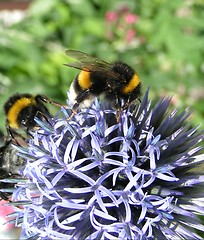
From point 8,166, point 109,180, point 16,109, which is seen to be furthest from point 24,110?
point 109,180

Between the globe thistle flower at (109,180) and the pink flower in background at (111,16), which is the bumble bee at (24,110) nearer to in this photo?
the globe thistle flower at (109,180)

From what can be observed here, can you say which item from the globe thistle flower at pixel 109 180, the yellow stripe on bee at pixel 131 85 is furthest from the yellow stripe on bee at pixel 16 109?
the yellow stripe on bee at pixel 131 85

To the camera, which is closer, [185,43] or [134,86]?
[134,86]

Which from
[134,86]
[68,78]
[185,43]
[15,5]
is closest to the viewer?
[134,86]

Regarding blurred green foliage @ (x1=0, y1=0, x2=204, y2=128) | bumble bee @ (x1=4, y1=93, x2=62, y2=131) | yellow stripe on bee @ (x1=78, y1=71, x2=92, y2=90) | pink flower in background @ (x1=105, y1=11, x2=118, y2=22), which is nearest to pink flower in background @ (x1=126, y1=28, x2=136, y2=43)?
blurred green foliage @ (x1=0, y1=0, x2=204, y2=128)

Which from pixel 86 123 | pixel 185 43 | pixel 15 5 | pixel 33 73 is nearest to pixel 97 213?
pixel 86 123

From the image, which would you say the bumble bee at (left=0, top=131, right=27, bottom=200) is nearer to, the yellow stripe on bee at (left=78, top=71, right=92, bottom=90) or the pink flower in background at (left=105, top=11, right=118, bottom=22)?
the yellow stripe on bee at (left=78, top=71, right=92, bottom=90)

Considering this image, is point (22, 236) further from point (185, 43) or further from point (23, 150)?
point (185, 43)
